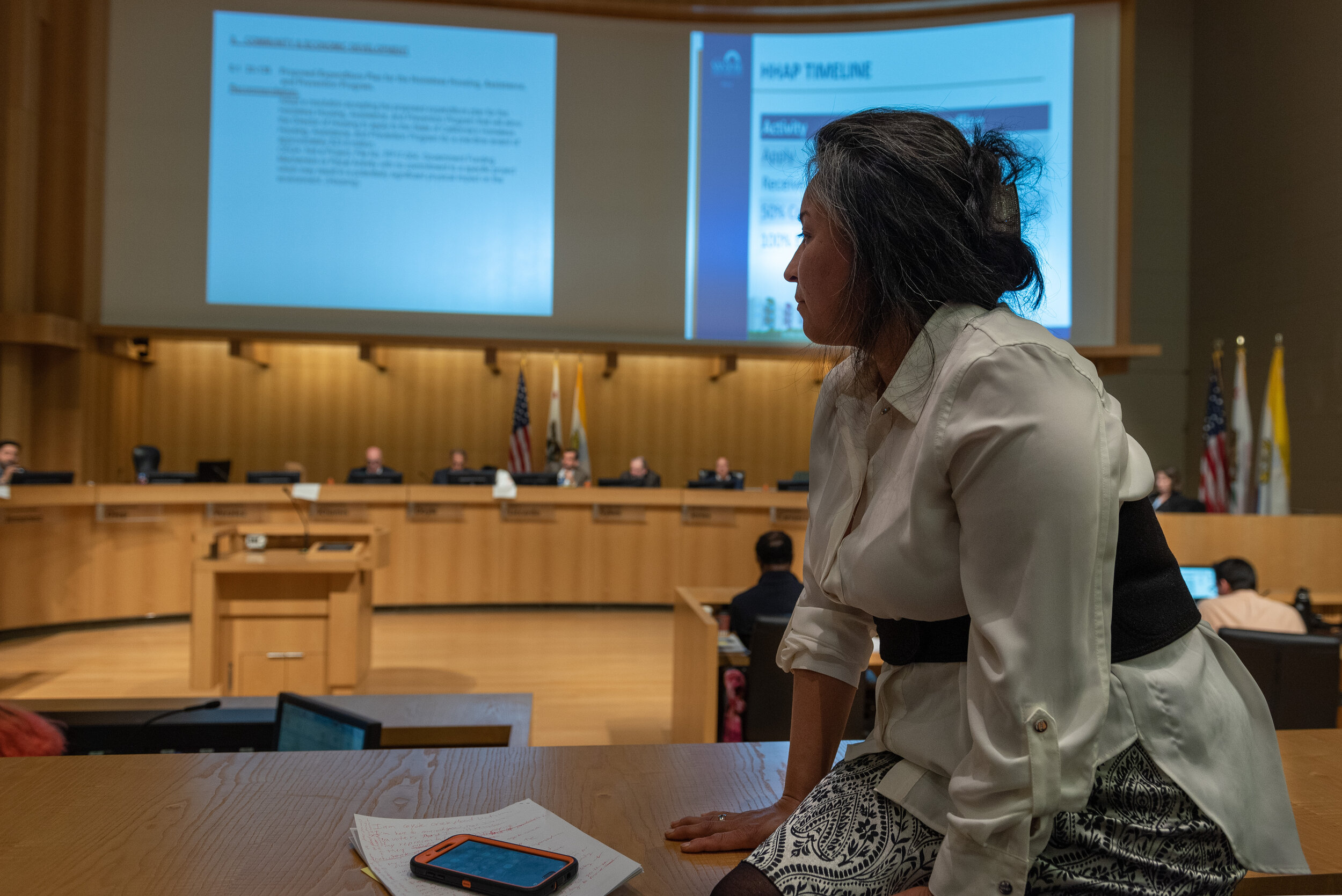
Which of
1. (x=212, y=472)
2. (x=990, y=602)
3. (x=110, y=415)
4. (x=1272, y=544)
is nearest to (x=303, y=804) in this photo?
(x=990, y=602)

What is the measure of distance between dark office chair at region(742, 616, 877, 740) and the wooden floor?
39.1 inches

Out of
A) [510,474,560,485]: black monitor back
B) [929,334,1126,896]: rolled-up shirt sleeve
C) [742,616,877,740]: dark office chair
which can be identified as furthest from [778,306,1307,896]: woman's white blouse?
[510,474,560,485]: black monitor back

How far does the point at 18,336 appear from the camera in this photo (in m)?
7.57

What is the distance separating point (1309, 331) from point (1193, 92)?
3.93m

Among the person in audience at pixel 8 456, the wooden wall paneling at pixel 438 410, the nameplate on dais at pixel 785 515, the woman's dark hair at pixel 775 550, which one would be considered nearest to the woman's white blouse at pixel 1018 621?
the woman's dark hair at pixel 775 550

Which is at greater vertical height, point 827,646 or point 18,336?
point 18,336

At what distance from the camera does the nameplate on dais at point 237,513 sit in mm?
6828

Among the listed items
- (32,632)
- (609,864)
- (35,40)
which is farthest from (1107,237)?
(35,40)

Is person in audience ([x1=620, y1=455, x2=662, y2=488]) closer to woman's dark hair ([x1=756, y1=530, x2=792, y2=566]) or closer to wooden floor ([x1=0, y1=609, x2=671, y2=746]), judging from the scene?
wooden floor ([x1=0, y1=609, x2=671, y2=746])

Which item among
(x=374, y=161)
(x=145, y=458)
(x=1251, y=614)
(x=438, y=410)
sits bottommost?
(x=1251, y=614)

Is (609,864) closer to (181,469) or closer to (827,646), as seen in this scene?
(827,646)

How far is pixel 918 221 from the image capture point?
863mm

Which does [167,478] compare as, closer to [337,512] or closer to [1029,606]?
[337,512]

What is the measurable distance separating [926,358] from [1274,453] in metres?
8.08
